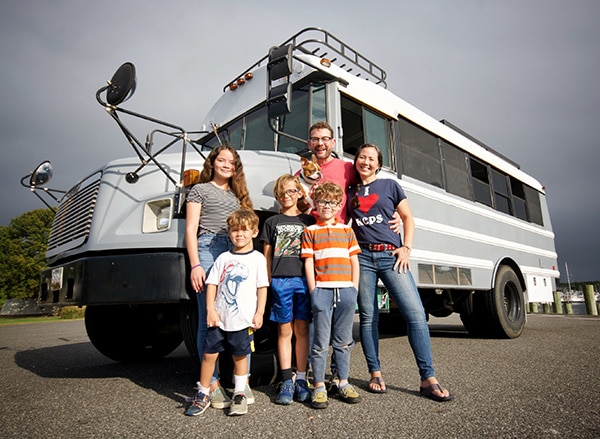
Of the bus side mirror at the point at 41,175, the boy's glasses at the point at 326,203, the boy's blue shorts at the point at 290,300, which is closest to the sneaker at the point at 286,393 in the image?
the boy's blue shorts at the point at 290,300

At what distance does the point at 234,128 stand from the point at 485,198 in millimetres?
3808

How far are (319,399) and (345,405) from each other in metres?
0.18

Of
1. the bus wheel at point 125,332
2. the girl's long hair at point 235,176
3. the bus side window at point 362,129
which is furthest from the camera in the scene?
the bus wheel at point 125,332

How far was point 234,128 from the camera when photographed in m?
4.26

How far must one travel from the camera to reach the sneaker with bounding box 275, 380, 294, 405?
240cm

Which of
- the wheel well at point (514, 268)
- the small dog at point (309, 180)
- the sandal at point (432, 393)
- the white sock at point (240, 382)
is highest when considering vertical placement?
the small dog at point (309, 180)

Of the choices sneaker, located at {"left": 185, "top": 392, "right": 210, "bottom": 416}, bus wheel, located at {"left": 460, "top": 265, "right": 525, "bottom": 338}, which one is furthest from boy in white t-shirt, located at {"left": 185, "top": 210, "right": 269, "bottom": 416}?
bus wheel, located at {"left": 460, "top": 265, "right": 525, "bottom": 338}

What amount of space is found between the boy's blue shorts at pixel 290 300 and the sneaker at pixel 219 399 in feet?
1.77

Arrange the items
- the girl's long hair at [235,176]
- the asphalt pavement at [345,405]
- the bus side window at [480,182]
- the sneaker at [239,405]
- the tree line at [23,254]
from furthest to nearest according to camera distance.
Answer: the tree line at [23,254], the bus side window at [480,182], the girl's long hair at [235,176], the sneaker at [239,405], the asphalt pavement at [345,405]

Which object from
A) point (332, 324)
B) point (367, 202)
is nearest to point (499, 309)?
point (367, 202)

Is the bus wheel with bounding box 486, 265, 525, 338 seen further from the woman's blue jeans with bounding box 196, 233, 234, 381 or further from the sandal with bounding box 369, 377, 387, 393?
the woman's blue jeans with bounding box 196, 233, 234, 381

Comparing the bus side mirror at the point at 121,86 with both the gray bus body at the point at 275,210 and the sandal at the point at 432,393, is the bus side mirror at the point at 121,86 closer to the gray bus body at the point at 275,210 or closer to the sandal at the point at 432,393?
the gray bus body at the point at 275,210

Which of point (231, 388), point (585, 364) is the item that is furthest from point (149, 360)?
point (585, 364)

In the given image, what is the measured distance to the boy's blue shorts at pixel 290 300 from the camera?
2.54m
